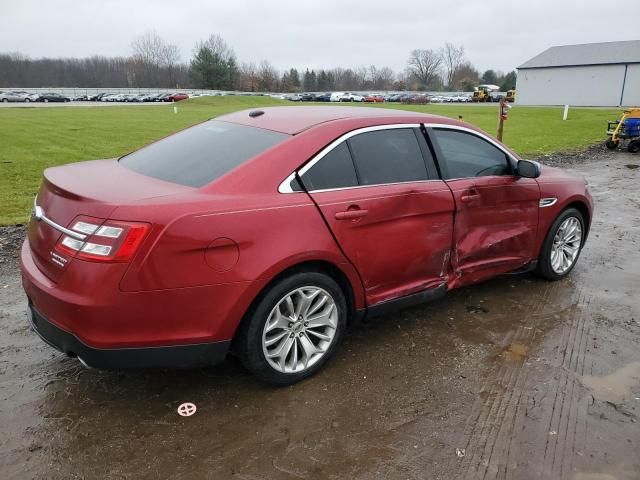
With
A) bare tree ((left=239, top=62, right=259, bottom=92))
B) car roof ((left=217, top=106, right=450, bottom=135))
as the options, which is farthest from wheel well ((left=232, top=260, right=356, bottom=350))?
bare tree ((left=239, top=62, right=259, bottom=92))

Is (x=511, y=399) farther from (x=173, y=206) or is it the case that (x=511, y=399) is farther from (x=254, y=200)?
(x=173, y=206)

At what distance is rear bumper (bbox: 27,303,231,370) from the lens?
2.63 metres

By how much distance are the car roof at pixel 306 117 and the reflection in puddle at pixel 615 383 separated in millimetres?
2130

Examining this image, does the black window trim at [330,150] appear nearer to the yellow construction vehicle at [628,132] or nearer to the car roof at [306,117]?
the car roof at [306,117]

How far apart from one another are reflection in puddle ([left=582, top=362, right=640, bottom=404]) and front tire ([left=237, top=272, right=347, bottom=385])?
1.62 m

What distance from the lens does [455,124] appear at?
13.4 ft

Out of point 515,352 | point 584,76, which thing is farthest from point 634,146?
point 584,76

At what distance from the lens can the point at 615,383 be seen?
10.9 feet

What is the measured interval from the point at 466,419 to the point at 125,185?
2.35 meters

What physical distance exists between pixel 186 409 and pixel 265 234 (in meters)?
1.12

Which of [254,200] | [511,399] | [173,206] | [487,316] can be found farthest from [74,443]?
[487,316]

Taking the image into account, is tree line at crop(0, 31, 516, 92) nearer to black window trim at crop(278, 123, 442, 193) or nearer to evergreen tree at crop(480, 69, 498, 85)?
evergreen tree at crop(480, 69, 498, 85)

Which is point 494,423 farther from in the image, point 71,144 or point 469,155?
point 71,144

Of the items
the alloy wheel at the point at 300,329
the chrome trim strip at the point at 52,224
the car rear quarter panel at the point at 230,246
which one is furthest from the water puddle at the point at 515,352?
the chrome trim strip at the point at 52,224
